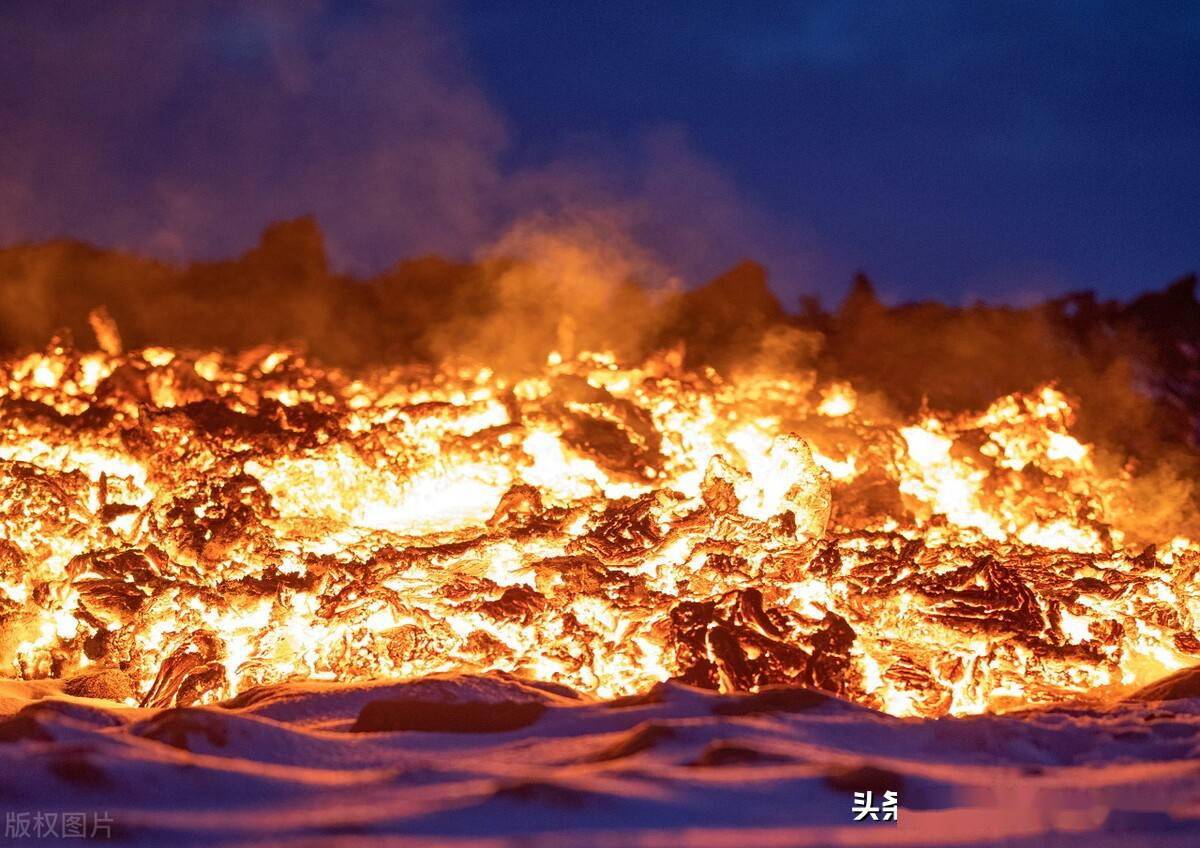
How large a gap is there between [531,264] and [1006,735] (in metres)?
6.44

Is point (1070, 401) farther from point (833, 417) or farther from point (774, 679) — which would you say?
point (774, 679)

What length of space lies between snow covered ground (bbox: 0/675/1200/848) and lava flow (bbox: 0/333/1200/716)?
1316 millimetres

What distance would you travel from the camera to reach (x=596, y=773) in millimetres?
4297

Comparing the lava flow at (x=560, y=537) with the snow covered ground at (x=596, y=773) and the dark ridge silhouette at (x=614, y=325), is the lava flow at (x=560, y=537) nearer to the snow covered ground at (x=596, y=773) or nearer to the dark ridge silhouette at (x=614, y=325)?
the dark ridge silhouette at (x=614, y=325)

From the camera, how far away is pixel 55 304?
31.4ft

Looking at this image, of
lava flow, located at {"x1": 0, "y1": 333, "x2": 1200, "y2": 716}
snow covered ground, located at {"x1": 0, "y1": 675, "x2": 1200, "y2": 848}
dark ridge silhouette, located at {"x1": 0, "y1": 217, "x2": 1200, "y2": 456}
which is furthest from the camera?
dark ridge silhouette, located at {"x1": 0, "y1": 217, "x2": 1200, "y2": 456}

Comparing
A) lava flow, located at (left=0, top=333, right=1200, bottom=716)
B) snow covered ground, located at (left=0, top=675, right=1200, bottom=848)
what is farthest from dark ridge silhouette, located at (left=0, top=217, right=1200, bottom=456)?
snow covered ground, located at (left=0, top=675, right=1200, bottom=848)

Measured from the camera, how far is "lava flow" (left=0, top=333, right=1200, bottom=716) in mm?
6980

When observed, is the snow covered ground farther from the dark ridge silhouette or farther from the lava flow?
the dark ridge silhouette

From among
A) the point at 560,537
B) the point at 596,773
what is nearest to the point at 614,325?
the point at 560,537

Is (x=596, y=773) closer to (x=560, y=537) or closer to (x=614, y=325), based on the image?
(x=560, y=537)

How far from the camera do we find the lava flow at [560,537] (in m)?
6.98

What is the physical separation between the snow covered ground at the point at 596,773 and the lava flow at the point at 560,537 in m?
1.32

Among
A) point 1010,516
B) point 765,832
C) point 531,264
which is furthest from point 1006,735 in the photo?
point 531,264
